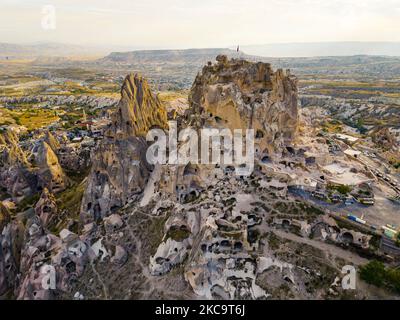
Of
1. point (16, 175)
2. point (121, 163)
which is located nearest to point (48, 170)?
point (16, 175)

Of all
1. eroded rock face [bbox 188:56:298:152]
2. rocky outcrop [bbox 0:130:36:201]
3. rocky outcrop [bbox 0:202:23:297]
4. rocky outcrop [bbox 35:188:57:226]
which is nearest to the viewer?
rocky outcrop [bbox 0:202:23:297]

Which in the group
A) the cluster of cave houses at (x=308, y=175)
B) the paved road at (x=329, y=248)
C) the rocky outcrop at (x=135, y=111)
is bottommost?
the paved road at (x=329, y=248)

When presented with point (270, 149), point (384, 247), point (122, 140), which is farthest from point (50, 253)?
point (384, 247)

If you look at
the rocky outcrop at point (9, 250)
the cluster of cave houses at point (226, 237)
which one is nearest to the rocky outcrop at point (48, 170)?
the rocky outcrop at point (9, 250)

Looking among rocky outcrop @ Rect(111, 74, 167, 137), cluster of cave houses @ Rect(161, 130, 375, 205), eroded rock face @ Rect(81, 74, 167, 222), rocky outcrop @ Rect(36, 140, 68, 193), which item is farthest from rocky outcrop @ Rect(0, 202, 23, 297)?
cluster of cave houses @ Rect(161, 130, 375, 205)

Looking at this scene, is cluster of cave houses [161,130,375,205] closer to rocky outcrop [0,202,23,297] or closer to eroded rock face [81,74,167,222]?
eroded rock face [81,74,167,222]

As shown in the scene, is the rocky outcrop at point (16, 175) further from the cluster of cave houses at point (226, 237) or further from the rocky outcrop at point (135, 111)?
the cluster of cave houses at point (226, 237)
